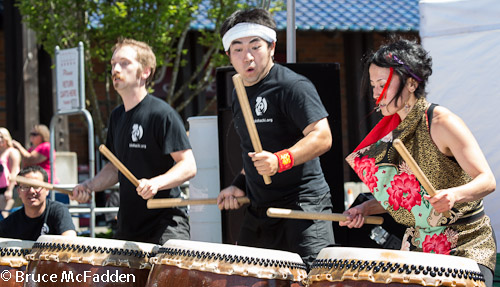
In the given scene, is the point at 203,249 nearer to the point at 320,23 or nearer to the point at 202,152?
the point at 202,152

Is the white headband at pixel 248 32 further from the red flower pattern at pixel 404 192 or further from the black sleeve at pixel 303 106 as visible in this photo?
the red flower pattern at pixel 404 192

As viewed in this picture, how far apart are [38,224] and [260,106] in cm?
225

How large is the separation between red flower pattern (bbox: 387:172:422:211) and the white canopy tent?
6.56 ft

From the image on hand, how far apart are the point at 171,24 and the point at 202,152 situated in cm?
500

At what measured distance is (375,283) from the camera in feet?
8.56

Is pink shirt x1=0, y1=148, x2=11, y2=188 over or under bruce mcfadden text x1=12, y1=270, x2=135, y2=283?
under

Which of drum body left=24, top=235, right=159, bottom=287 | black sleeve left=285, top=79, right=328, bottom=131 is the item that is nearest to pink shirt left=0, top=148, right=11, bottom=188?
drum body left=24, top=235, right=159, bottom=287

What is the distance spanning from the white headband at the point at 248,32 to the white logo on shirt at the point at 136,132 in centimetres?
66

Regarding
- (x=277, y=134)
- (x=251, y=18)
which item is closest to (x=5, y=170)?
(x=251, y=18)

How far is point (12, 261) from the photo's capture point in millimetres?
3781

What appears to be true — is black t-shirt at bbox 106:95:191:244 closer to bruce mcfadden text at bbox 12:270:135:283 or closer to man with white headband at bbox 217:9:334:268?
man with white headband at bbox 217:9:334:268

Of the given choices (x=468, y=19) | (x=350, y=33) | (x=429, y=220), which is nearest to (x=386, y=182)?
(x=429, y=220)

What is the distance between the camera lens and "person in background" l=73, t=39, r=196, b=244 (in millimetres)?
3877

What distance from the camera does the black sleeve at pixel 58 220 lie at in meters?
5.10
